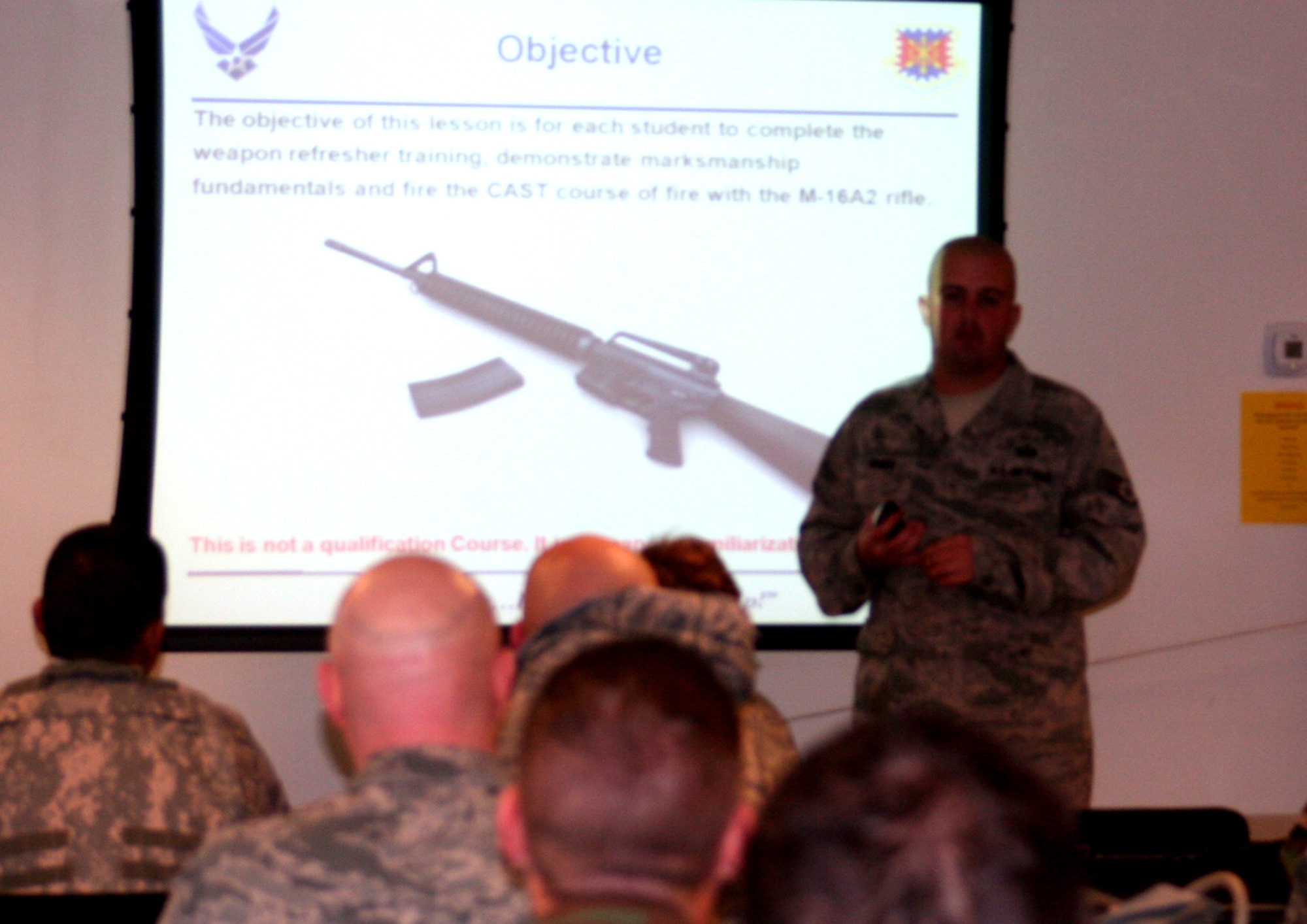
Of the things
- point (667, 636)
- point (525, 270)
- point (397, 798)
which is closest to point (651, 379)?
point (525, 270)

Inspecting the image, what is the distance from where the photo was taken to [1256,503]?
3912 mm

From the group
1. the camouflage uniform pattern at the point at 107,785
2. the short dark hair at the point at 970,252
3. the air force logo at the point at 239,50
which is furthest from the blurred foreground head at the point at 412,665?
the air force logo at the point at 239,50

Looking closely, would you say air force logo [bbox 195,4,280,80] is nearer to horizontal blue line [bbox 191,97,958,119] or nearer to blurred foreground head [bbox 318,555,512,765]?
horizontal blue line [bbox 191,97,958,119]

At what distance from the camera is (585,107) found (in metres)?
3.74

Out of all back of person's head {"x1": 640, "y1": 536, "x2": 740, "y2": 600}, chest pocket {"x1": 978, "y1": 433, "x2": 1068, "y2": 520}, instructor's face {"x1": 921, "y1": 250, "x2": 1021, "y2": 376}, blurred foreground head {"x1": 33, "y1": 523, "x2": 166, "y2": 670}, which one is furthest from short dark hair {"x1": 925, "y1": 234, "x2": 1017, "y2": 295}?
blurred foreground head {"x1": 33, "y1": 523, "x2": 166, "y2": 670}

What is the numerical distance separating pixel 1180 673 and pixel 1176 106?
4.92 feet

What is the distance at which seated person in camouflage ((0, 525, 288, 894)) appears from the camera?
6.73 ft

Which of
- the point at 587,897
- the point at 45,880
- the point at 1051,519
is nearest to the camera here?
the point at 587,897

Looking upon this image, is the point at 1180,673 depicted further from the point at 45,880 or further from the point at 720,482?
the point at 45,880

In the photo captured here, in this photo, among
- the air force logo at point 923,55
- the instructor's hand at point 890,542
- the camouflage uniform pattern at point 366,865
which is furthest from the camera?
the air force logo at point 923,55

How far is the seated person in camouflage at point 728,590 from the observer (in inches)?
74.5

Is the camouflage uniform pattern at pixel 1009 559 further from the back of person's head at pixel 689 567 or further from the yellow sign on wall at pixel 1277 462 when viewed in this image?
the yellow sign on wall at pixel 1277 462

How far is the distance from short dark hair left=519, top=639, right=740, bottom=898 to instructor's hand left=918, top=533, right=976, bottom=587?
1817 millimetres

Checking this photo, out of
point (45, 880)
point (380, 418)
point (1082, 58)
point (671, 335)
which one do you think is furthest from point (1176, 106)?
point (45, 880)
